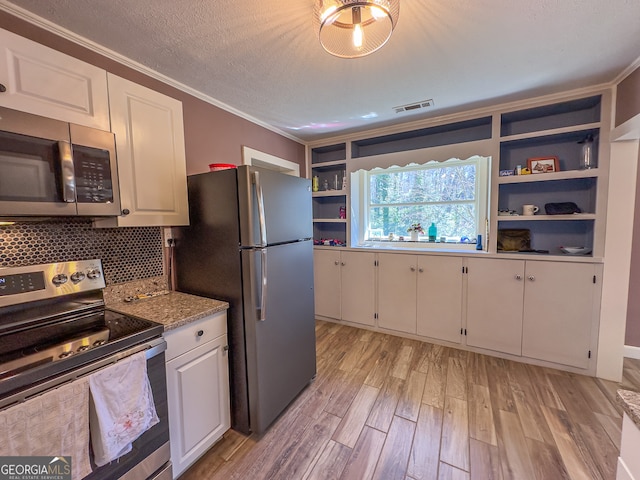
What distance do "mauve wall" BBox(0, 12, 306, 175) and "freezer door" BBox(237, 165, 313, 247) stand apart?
2.75 ft

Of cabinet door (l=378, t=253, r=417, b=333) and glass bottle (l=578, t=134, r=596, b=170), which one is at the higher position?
glass bottle (l=578, t=134, r=596, b=170)

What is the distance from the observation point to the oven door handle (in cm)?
87

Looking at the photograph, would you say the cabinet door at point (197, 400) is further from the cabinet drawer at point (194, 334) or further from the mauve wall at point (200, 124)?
the mauve wall at point (200, 124)

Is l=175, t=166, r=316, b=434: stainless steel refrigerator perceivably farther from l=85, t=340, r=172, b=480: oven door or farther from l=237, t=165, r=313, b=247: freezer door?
l=85, t=340, r=172, b=480: oven door

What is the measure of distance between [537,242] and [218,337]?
9.65 feet

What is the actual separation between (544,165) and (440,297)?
5.03 ft

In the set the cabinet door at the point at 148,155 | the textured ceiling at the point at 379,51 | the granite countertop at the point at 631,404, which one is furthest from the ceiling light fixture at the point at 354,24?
the granite countertop at the point at 631,404

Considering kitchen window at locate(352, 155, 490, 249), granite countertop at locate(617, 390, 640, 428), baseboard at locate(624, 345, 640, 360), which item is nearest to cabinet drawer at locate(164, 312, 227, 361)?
granite countertop at locate(617, 390, 640, 428)

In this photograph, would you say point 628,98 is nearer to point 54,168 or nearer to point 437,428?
point 437,428

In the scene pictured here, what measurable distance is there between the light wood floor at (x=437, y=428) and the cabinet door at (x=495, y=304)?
20 cm

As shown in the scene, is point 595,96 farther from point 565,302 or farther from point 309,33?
point 309,33

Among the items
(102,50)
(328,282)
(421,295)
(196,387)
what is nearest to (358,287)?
(328,282)

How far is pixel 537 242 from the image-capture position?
2.60 metres

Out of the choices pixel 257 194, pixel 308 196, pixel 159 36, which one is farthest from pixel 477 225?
pixel 159 36
